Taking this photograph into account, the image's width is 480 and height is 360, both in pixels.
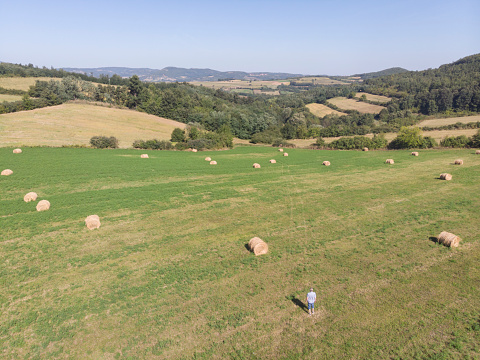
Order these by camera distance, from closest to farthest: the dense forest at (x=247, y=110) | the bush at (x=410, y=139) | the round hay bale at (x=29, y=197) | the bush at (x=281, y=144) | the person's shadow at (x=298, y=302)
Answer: the person's shadow at (x=298, y=302) < the round hay bale at (x=29, y=197) < the bush at (x=410, y=139) < the bush at (x=281, y=144) < the dense forest at (x=247, y=110)

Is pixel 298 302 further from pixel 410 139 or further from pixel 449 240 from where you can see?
pixel 410 139

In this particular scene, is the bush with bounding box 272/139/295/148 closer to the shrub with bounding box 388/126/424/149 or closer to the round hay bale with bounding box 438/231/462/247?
the shrub with bounding box 388/126/424/149

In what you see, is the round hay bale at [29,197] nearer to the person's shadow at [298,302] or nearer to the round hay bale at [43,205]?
the round hay bale at [43,205]

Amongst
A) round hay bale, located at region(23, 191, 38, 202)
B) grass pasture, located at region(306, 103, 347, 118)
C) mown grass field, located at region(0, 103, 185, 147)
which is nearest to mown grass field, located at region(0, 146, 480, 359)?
round hay bale, located at region(23, 191, 38, 202)

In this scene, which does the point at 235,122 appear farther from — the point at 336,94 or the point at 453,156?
the point at 336,94

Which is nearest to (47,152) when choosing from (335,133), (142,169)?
(142,169)

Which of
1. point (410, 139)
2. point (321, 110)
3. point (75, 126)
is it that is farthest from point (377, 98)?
point (75, 126)

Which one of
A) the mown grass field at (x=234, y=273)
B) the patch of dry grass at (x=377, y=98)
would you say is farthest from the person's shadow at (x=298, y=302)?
the patch of dry grass at (x=377, y=98)
